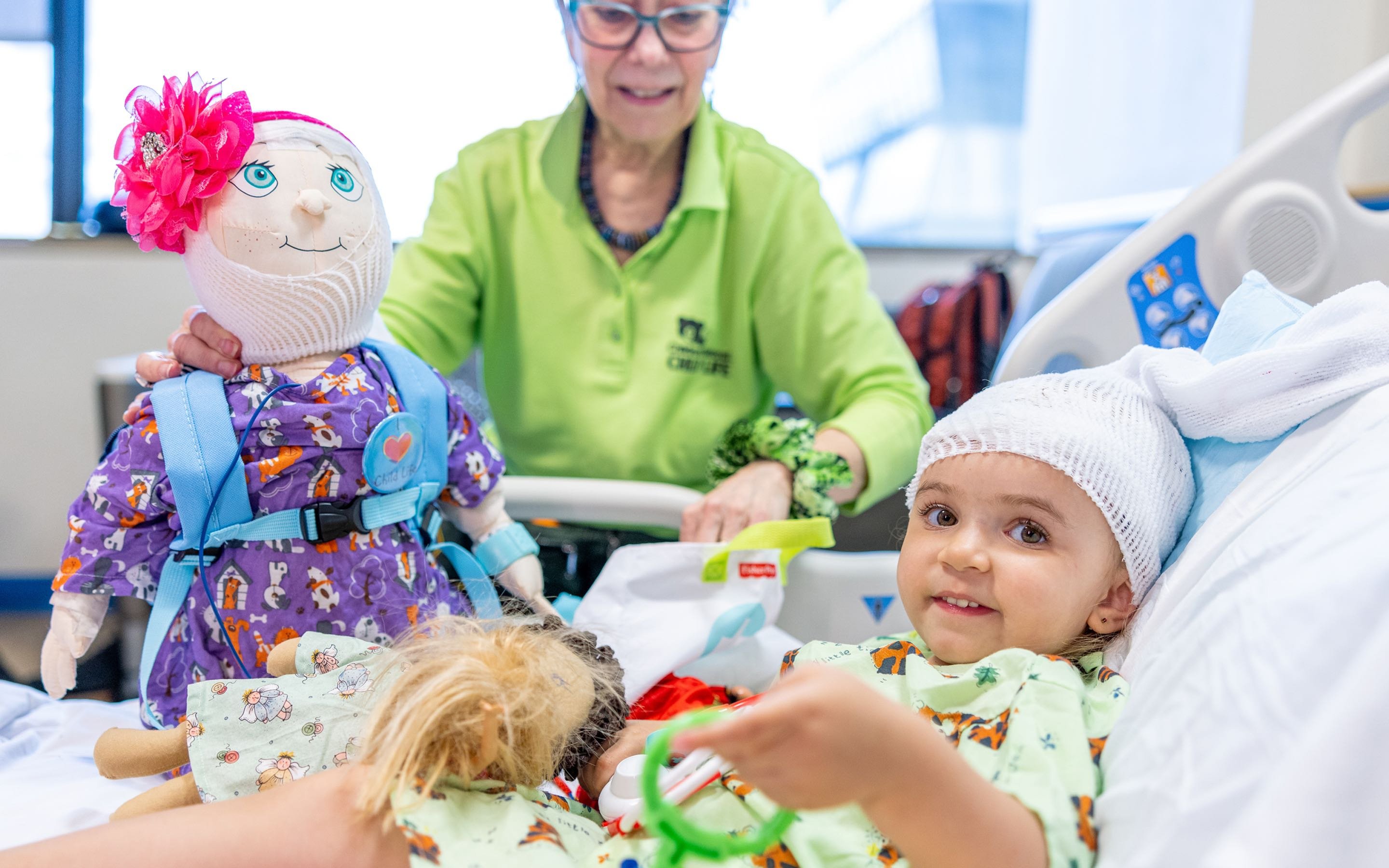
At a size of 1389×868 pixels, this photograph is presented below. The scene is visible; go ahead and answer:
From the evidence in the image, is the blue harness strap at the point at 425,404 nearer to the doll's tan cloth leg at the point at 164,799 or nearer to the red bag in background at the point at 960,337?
the doll's tan cloth leg at the point at 164,799

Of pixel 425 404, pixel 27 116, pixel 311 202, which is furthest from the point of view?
pixel 27 116

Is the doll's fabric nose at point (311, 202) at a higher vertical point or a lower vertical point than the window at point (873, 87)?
lower

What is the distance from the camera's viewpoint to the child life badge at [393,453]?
1006 millimetres

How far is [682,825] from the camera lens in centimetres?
60

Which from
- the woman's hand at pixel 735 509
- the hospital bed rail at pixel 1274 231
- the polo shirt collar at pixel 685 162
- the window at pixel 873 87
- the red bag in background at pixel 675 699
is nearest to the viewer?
the red bag in background at pixel 675 699

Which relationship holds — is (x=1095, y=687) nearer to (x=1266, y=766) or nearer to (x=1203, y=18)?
(x=1266, y=766)

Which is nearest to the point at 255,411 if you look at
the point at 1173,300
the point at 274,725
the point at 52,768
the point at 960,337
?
the point at 274,725

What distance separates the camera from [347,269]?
1018mm

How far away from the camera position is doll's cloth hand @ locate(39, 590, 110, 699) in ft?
3.14

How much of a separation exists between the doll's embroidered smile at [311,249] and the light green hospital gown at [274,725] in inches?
15.9

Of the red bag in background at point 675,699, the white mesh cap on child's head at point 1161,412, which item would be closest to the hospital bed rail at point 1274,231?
the white mesh cap on child's head at point 1161,412

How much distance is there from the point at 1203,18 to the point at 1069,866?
2.98 m

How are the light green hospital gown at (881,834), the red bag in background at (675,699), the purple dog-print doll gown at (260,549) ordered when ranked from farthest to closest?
the red bag in background at (675,699) → the purple dog-print doll gown at (260,549) → the light green hospital gown at (881,834)

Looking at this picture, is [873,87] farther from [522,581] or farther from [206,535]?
[206,535]
